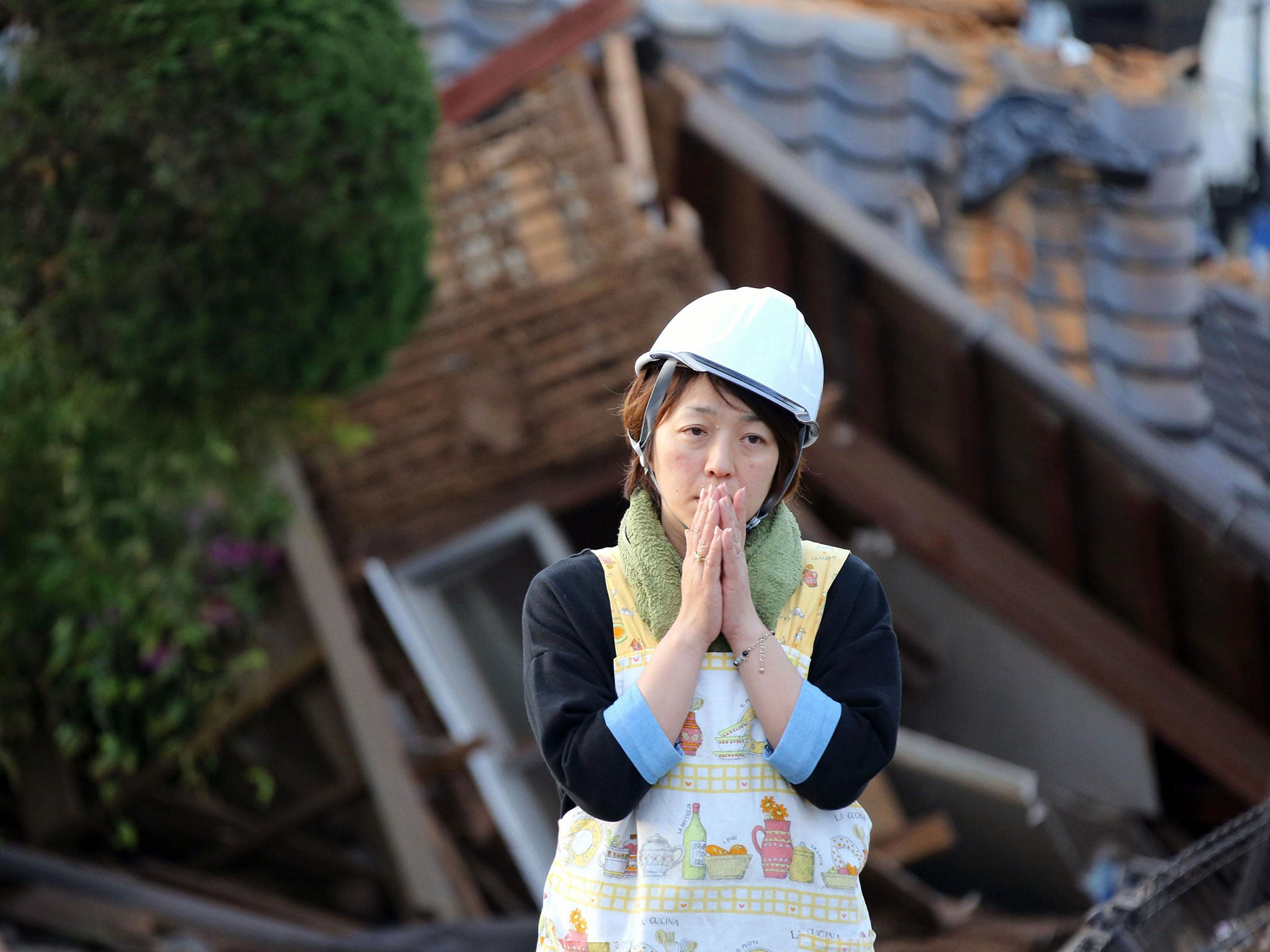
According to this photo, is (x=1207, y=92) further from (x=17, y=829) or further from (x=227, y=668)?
(x=17, y=829)

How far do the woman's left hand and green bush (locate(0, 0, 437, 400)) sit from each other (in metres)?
1.96

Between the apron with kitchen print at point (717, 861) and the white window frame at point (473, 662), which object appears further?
the white window frame at point (473, 662)

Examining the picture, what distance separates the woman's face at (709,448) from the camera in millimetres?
1311

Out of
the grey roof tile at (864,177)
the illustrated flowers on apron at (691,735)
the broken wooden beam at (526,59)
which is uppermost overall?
the illustrated flowers on apron at (691,735)

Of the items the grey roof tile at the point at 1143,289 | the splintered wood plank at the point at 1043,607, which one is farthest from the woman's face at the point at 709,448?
the grey roof tile at the point at 1143,289

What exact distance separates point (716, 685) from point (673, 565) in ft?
0.43

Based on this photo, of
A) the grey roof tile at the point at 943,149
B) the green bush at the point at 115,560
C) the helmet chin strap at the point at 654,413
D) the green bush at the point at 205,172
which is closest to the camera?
the helmet chin strap at the point at 654,413

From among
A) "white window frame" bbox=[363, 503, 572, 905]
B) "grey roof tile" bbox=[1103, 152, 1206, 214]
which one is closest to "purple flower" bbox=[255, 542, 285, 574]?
"white window frame" bbox=[363, 503, 572, 905]

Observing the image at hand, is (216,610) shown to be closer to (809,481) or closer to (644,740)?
(809,481)

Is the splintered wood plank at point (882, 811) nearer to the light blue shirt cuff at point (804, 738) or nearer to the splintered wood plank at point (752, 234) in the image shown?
the splintered wood plank at point (752, 234)

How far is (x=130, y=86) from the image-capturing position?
282 centimetres

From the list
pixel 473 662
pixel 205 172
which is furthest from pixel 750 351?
pixel 473 662

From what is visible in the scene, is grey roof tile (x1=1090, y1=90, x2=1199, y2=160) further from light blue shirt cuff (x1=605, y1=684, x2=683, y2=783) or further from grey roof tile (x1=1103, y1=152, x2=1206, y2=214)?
light blue shirt cuff (x1=605, y1=684, x2=683, y2=783)

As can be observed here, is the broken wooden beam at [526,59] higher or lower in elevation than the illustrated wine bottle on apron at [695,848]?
lower
